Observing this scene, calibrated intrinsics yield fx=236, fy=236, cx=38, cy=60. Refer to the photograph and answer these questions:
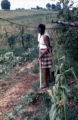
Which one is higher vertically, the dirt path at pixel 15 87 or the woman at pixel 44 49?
the woman at pixel 44 49

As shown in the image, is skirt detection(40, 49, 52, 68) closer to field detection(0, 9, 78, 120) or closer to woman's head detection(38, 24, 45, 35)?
field detection(0, 9, 78, 120)

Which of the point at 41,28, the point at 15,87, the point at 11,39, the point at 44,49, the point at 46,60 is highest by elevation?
the point at 41,28

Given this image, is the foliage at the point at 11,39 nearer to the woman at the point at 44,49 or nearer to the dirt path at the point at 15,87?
the dirt path at the point at 15,87

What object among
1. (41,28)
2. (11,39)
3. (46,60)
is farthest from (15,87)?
(11,39)

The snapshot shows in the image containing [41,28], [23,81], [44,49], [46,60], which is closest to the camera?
[41,28]

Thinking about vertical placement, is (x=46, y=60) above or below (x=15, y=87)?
above

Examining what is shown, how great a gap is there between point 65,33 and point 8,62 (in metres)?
3.93

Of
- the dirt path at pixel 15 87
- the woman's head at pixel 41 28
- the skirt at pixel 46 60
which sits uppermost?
the woman's head at pixel 41 28

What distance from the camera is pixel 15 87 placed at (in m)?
6.83

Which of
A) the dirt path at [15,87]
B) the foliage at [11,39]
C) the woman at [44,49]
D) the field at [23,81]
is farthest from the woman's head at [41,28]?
the foliage at [11,39]

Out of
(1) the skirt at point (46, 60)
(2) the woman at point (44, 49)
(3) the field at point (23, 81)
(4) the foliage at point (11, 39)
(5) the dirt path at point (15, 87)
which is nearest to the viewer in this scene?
(3) the field at point (23, 81)

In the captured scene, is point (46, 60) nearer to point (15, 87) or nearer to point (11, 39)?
point (15, 87)

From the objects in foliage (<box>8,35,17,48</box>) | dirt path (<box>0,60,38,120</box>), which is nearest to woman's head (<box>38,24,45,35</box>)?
dirt path (<box>0,60,38,120</box>)

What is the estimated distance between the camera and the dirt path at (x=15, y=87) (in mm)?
5816
